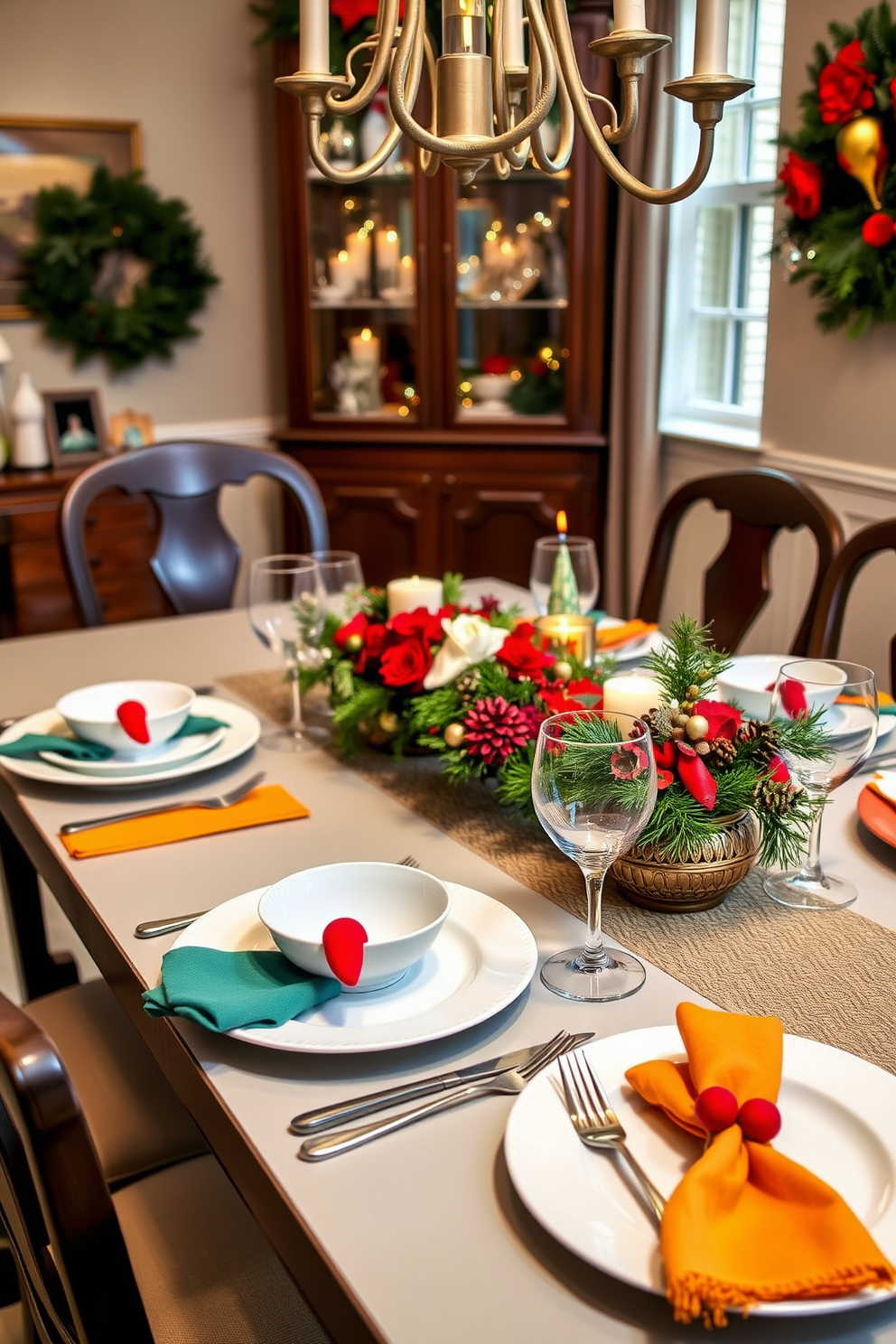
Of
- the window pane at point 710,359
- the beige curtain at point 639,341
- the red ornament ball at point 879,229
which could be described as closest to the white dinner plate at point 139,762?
the red ornament ball at point 879,229

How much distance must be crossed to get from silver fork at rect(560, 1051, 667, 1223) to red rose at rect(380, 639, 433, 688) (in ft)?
1.88

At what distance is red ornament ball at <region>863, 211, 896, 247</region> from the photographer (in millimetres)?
2443

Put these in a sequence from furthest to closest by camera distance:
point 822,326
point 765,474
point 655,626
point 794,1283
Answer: point 822,326, point 765,474, point 655,626, point 794,1283

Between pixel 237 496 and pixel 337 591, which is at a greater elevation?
pixel 337 591

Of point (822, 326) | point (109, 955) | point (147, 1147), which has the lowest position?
point (147, 1147)

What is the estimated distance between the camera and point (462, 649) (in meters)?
1.26

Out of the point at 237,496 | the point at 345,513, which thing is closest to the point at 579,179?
the point at 345,513

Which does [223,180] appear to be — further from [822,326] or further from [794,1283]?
[794,1283]

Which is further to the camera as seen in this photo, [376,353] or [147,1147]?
[376,353]

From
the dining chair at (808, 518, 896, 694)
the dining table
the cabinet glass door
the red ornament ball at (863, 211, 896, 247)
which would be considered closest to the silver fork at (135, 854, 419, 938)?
the dining table

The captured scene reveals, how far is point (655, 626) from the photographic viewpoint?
1.75 meters

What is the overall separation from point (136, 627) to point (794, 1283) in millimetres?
1556

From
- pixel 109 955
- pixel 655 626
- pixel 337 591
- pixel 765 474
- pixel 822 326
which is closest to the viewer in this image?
pixel 109 955

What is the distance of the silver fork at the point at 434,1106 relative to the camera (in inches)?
28.4
